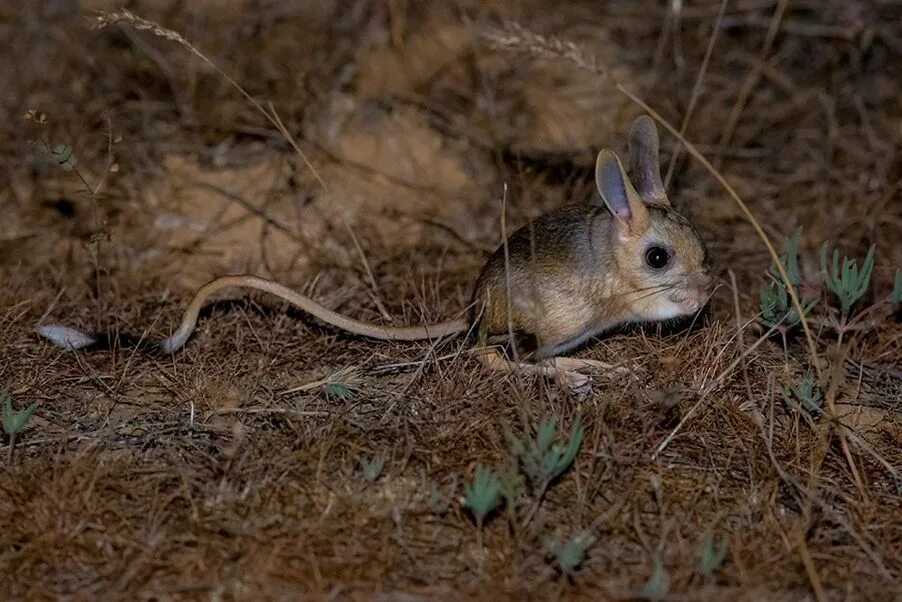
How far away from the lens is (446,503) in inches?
130

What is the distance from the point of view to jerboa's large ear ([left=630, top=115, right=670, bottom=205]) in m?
4.13

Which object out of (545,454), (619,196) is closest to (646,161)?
(619,196)

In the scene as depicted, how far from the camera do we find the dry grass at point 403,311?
3.22m

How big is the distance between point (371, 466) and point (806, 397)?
4.48 feet

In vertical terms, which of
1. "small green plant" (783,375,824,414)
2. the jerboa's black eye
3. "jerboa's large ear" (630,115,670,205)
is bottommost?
"small green plant" (783,375,824,414)

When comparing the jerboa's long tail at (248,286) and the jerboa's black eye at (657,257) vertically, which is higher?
the jerboa's black eye at (657,257)

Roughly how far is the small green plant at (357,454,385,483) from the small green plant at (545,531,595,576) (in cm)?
52

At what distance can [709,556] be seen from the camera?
303 centimetres

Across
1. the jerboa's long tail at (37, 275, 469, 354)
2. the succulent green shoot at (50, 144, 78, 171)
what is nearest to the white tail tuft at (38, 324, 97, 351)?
the jerboa's long tail at (37, 275, 469, 354)

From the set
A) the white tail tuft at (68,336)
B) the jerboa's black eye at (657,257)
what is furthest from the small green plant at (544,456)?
the white tail tuft at (68,336)

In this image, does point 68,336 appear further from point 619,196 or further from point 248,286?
point 619,196

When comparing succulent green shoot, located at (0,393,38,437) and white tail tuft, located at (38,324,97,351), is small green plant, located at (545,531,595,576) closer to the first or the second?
succulent green shoot, located at (0,393,38,437)

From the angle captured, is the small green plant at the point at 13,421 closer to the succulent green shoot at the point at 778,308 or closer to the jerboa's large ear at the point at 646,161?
the jerboa's large ear at the point at 646,161

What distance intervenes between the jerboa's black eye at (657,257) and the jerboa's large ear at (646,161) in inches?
8.2
